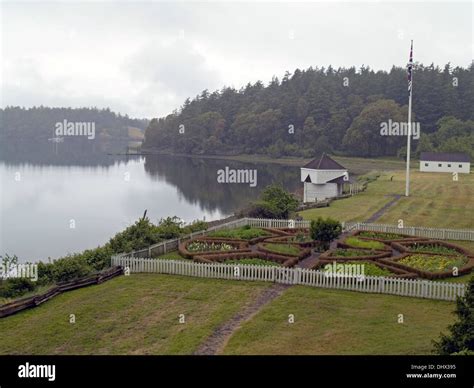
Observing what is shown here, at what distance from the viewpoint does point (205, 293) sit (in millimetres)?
19328

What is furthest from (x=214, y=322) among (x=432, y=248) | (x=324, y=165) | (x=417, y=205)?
(x=324, y=165)

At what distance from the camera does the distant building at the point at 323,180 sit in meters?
55.4

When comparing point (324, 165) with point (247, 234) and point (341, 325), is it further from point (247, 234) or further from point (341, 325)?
point (341, 325)

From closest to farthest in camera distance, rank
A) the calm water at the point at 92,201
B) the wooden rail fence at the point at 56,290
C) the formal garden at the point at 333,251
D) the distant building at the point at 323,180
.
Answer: the wooden rail fence at the point at 56,290
the formal garden at the point at 333,251
the calm water at the point at 92,201
the distant building at the point at 323,180

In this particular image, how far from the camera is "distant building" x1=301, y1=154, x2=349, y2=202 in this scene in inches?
2180

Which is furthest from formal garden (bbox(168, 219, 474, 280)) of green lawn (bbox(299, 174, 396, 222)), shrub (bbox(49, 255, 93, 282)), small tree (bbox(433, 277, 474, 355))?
green lawn (bbox(299, 174, 396, 222))

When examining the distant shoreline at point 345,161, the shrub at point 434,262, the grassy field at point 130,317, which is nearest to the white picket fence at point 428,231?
the shrub at point 434,262

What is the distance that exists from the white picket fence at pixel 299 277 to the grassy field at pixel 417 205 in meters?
18.8

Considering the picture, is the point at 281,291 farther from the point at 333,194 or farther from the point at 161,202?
the point at 161,202

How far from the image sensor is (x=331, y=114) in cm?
12538

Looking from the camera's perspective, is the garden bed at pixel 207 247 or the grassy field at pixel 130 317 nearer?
the grassy field at pixel 130 317

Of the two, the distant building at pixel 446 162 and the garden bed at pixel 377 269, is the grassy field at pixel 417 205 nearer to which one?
the distant building at pixel 446 162

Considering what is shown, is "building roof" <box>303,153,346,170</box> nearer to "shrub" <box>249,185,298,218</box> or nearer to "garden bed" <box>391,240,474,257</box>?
"shrub" <box>249,185,298,218</box>
